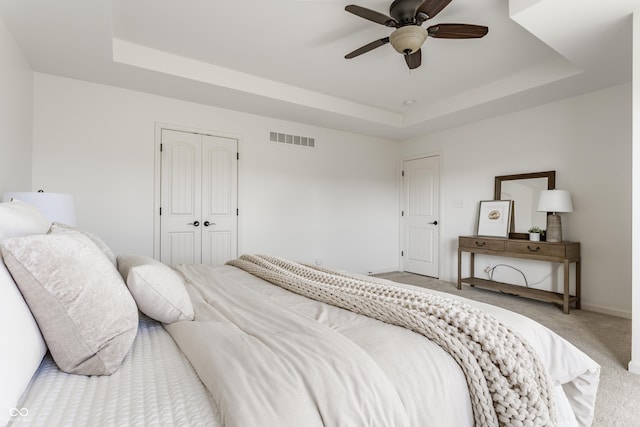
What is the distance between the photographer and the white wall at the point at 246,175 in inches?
128

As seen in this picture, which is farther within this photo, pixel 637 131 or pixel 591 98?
pixel 591 98

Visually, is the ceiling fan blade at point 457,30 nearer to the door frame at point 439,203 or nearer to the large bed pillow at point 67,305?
the large bed pillow at point 67,305

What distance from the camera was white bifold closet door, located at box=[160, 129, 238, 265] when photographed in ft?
12.4

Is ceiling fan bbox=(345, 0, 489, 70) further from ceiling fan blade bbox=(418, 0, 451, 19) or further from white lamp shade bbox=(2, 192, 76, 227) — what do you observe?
white lamp shade bbox=(2, 192, 76, 227)

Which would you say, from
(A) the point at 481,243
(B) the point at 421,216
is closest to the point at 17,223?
(A) the point at 481,243

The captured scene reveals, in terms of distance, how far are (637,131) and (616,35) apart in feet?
2.63

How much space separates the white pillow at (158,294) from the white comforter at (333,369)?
57mm

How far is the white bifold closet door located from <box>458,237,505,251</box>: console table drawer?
121 inches

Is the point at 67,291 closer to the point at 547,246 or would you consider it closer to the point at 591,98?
the point at 547,246

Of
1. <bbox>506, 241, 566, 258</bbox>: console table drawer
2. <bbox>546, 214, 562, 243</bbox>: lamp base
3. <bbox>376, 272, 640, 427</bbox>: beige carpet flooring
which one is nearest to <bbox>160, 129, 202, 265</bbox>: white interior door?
<bbox>376, 272, 640, 427</bbox>: beige carpet flooring

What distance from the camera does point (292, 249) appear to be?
466 centimetres

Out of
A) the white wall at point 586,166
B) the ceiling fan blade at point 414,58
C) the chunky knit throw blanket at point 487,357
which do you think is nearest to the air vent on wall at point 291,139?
the ceiling fan blade at point 414,58

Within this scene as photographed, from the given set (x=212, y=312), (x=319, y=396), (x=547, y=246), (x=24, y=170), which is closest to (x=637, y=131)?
(x=547, y=246)

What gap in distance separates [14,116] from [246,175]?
227 cm
